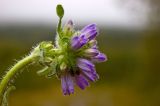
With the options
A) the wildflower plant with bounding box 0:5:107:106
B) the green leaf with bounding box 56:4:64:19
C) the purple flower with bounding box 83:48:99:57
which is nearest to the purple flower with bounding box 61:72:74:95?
the wildflower plant with bounding box 0:5:107:106

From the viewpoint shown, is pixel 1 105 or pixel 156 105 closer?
pixel 1 105

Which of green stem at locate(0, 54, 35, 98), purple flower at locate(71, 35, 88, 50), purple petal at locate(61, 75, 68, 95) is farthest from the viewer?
Result: purple flower at locate(71, 35, 88, 50)

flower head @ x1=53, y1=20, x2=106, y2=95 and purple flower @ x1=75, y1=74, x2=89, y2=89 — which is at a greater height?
flower head @ x1=53, y1=20, x2=106, y2=95

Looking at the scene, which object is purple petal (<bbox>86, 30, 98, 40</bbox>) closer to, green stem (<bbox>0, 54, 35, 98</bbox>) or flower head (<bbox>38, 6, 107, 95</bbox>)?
flower head (<bbox>38, 6, 107, 95</bbox>)

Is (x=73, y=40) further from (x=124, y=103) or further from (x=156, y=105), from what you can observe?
(x=124, y=103)

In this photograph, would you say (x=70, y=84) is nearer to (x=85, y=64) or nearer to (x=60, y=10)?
(x=85, y=64)

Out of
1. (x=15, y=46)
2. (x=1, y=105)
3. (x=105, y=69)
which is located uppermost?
(x=1, y=105)

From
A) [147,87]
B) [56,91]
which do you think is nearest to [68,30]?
[147,87]
